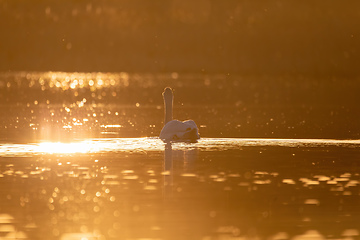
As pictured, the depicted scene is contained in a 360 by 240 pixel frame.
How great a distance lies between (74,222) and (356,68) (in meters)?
142

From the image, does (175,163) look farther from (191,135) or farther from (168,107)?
(168,107)

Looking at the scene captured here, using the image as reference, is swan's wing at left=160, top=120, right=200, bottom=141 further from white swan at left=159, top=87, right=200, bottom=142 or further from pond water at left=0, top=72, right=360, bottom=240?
pond water at left=0, top=72, right=360, bottom=240

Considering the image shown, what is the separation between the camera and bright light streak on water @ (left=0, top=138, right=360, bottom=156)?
27.5 m

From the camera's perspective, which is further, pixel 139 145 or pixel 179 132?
pixel 179 132

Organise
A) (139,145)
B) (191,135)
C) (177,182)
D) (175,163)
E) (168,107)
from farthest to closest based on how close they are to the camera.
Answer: (168,107) < (191,135) < (139,145) < (175,163) < (177,182)

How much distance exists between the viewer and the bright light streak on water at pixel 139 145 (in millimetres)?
27453

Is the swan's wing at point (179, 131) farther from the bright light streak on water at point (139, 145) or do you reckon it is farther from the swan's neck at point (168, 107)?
the swan's neck at point (168, 107)

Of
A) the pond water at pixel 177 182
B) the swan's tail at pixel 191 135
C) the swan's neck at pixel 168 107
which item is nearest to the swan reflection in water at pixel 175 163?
the pond water at pixel 177 182

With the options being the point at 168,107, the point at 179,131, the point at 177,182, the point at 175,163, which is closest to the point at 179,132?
the point at 179,131

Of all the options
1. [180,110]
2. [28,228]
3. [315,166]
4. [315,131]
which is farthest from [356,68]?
[28,228]

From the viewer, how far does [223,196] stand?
1905cm

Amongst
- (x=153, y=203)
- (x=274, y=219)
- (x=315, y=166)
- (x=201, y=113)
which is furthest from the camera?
(x=201, y=113)

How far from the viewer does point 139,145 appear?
28.8 meters

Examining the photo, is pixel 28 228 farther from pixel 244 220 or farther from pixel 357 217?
pixel 357 217
